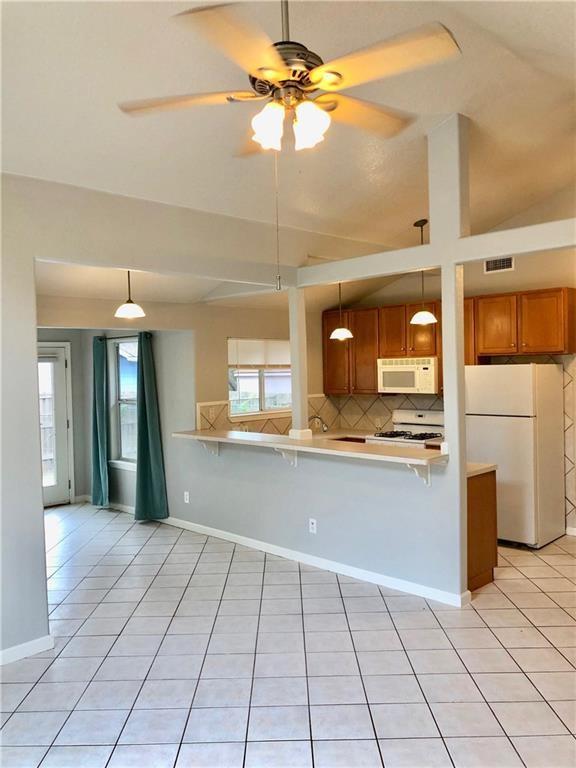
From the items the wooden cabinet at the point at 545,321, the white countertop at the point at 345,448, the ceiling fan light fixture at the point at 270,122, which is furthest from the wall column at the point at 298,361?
the ceiling fan light fixture at the point at 270,122

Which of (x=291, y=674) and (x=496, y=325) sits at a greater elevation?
(x=496, y=325)

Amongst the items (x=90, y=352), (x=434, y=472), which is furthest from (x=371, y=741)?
(x=90, y=352)

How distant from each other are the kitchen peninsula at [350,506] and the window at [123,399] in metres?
1.38

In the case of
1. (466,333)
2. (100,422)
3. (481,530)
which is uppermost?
(466,333)

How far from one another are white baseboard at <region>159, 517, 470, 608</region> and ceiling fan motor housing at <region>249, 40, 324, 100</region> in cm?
311

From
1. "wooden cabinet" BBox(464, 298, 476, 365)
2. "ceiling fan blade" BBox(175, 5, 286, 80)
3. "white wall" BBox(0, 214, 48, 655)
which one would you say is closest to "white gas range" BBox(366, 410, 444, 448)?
"wooden cabinet" BBox(464, 298, 476, 365)

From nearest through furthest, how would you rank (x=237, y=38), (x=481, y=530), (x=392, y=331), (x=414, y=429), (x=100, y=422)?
(x=237, y=38) → (x=481, y=530) → (x=414, y=429) → (x=392, y=331) → (x=100, y=422)

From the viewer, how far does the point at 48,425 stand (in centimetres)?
667

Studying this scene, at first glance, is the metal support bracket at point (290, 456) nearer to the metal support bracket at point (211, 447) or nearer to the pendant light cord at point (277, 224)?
the metal support bracket at point (211, 447)

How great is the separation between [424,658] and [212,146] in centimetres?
308

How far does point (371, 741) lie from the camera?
2.31 m

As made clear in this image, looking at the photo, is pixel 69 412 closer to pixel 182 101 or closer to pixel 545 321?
pixel 545 321

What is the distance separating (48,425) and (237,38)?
5960 millimetres

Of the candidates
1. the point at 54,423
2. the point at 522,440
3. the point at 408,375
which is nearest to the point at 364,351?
the point at 408,375
